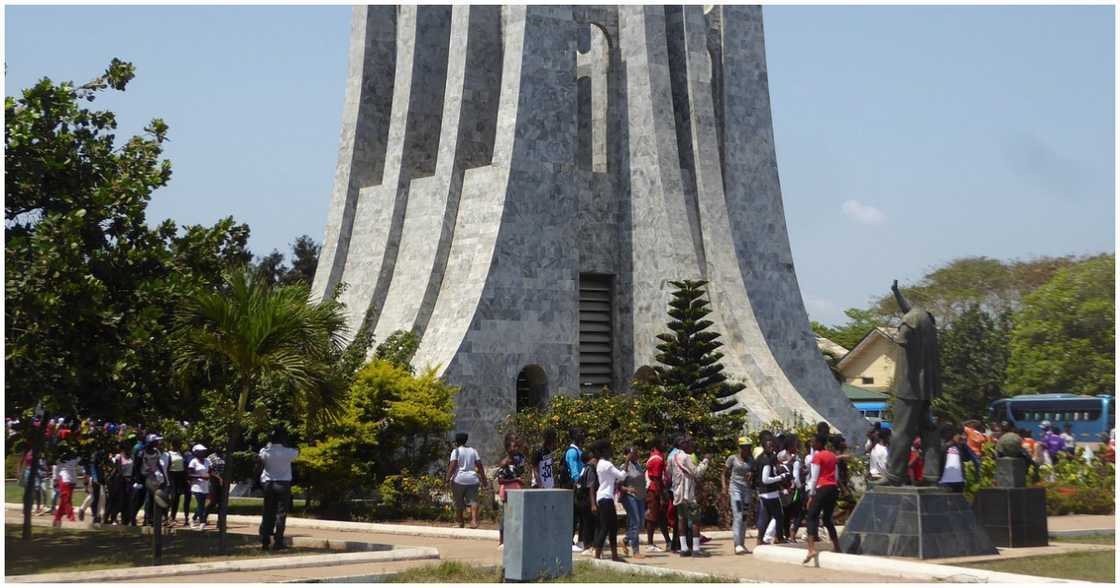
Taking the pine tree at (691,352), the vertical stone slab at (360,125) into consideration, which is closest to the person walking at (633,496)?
the pine tree at (691,352)

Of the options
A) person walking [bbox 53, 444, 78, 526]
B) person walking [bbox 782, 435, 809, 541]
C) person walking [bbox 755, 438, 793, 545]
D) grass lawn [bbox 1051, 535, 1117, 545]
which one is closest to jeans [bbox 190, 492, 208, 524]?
person walking [bbox 53, 444, 78, 526]

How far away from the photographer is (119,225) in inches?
635

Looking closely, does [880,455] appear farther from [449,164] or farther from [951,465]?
[449,164]

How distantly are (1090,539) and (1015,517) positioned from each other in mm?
2159

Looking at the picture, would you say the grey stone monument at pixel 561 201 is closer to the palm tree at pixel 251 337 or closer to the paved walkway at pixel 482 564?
the paved walkway at pixel 482 564

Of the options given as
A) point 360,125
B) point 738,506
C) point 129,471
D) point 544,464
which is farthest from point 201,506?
point 360,125

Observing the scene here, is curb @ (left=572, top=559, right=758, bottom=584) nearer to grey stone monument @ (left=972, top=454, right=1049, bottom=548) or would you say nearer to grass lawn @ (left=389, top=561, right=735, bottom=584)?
grass lawn @ (left=389, top=561, right=735, bottom=584)

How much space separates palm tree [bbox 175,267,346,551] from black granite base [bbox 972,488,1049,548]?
802cm

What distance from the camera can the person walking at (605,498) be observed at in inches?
605

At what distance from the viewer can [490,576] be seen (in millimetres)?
14336

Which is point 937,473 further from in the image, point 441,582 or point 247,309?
point 247,309

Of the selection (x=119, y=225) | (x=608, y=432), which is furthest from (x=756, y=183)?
(x=119, y=225)

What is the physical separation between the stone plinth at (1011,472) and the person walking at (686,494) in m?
4.02

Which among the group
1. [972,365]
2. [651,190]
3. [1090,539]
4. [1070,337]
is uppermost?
[651,190]
